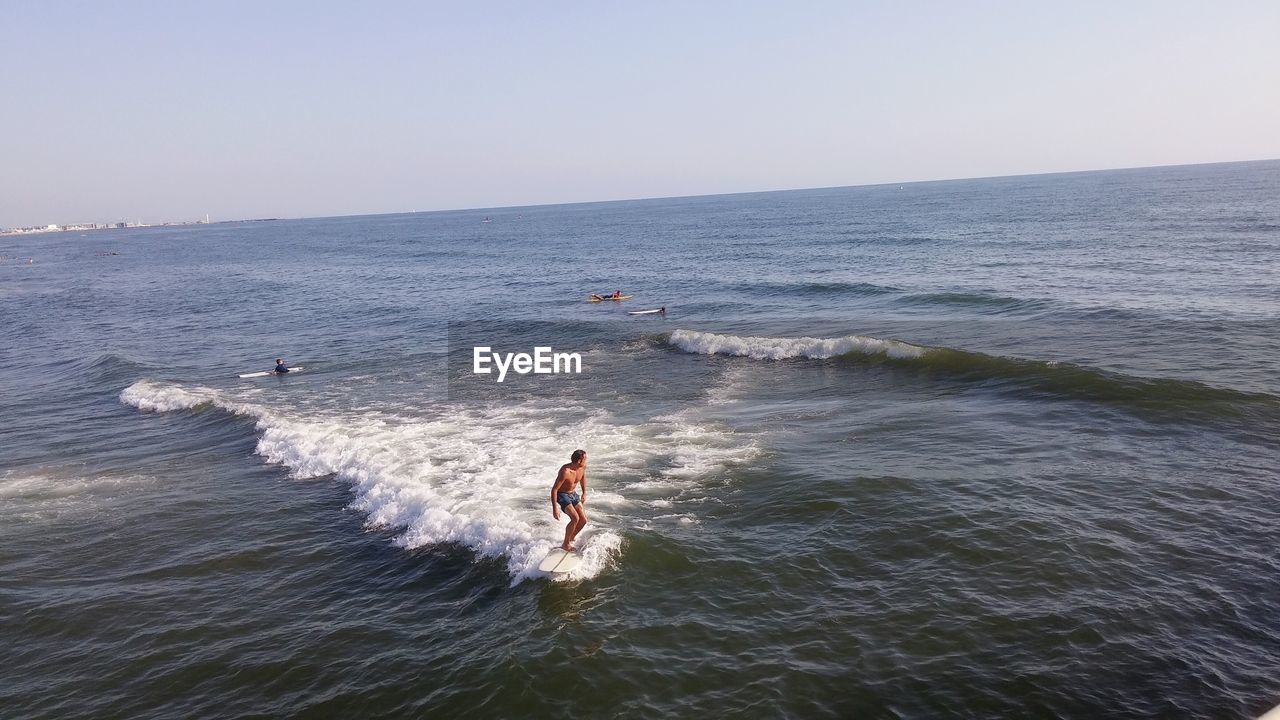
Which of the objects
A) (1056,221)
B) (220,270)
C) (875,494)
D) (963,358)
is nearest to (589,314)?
(963,358)

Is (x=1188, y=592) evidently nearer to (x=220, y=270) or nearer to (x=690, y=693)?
(x=690, y=693)

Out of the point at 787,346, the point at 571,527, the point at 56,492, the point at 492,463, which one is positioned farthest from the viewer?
the point at 787,346

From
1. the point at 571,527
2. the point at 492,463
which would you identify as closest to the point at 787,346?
the point at 492,463

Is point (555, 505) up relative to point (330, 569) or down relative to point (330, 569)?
up

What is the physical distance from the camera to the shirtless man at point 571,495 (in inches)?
520

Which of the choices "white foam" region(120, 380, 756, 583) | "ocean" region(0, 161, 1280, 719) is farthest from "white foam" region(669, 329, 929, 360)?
"white foam" region(120, 380, 756, 583)

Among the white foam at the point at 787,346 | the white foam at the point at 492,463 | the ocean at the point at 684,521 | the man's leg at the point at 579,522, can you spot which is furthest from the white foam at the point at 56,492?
the white foam at the point at 787,346

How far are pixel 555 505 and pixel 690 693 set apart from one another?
4.26 metres

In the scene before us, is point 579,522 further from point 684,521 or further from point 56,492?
point 56,492

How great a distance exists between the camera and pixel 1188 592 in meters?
12.0

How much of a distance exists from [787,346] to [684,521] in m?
18.0

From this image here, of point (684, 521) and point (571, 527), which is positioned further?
point (684, 521)

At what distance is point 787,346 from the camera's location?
32188 millimetres

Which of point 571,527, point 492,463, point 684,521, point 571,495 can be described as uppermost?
point 571,495
